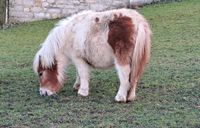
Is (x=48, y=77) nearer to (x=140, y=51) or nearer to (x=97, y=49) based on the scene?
(x=97, y=49)

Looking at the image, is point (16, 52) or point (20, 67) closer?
point (20, 67)

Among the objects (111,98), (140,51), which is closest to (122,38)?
(140,51)

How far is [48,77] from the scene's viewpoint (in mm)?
7090

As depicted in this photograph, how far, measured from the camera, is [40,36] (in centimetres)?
1445

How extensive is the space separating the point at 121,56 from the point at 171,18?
9165 millimetres

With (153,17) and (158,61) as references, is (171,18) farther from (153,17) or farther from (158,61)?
(158,61)

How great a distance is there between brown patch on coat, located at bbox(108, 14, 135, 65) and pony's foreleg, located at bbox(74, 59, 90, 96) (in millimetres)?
610

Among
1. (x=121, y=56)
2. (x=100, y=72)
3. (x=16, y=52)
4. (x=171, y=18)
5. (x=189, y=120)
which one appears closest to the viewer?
(x=189, y=120)

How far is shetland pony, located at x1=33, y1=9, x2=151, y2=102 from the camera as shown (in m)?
6.50

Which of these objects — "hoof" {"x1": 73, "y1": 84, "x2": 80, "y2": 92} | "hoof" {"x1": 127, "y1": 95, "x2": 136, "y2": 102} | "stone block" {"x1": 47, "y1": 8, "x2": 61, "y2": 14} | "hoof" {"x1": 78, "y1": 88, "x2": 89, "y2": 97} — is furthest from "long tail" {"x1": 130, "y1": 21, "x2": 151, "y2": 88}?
"stone block" {"x1": 47, "y1": 8, "x2": 61, "y2": 14}

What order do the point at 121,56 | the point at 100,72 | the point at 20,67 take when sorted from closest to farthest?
1. the point at 121,56
2. the point at 100,72
3. the point at 20,67

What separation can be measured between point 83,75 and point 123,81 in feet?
2.17

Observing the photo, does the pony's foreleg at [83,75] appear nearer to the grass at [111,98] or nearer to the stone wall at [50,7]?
the grass at [111,98]

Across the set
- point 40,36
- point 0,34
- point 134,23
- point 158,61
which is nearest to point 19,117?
point 134,23
